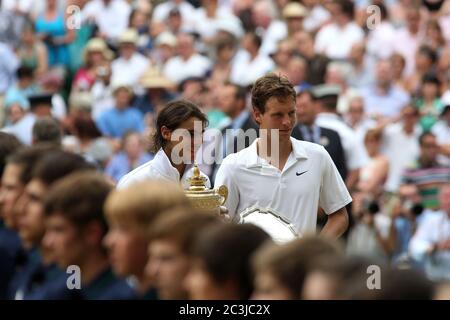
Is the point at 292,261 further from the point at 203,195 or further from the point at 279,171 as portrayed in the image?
the point at 279,171

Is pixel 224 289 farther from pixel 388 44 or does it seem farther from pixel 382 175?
pixel 388 44

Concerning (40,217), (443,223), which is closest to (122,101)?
(443,223)

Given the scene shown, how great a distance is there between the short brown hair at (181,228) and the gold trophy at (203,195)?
1696 millimetres

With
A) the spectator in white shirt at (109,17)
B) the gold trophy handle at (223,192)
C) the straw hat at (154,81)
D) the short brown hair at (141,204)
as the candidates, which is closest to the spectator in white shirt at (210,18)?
the spectator in white shirt at (109,17)

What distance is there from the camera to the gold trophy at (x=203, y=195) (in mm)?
7488

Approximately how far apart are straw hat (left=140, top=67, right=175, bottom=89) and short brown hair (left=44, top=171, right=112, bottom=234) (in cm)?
1066

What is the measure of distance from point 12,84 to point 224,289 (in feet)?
39.8

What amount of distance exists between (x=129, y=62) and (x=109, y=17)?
128 centimetres

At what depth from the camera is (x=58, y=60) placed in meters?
18.3

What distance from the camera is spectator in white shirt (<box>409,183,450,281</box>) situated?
38.4 ft

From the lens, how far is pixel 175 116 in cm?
821

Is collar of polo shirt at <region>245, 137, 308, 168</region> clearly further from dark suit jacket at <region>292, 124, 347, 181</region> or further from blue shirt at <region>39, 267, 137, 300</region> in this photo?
dark suit jacket at <region>292, 124, 347, 181</region>

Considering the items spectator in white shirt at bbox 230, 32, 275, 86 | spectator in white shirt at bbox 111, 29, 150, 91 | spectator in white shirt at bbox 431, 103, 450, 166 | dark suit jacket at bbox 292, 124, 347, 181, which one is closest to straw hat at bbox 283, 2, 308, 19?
spectator in white shirt at bbox 230, 32, 275, 86

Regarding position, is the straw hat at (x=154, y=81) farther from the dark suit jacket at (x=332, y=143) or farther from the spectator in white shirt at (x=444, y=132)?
the dark suit jacket at (x=332, y=143)
